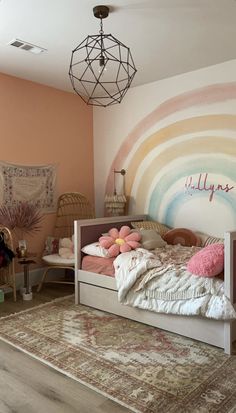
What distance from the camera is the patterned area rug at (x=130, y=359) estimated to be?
1.77 m

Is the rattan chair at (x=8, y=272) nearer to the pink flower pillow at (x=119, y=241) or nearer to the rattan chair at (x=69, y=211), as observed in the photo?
the rattan chair at (x=69, y=211)

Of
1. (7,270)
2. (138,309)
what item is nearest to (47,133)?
(7,270)

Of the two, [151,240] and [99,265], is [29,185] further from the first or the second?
[151,240]

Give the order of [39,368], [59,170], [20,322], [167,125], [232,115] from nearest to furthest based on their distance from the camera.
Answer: [39,368] → [20,322] → [232,115] → [167,125] → [59,170]

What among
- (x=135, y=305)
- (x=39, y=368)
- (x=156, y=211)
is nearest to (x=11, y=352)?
(x=39, y=368)

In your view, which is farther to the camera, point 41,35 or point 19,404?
point 41,35

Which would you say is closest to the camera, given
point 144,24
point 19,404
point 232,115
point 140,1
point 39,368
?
point 19,404

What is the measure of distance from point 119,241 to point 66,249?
814mm

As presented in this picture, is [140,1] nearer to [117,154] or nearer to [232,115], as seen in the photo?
[232,115]

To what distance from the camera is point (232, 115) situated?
3283 mm

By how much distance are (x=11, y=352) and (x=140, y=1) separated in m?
2.55

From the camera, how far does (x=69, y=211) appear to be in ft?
14.0

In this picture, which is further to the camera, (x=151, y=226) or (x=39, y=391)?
(x=151, y=226)

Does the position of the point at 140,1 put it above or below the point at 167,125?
above
